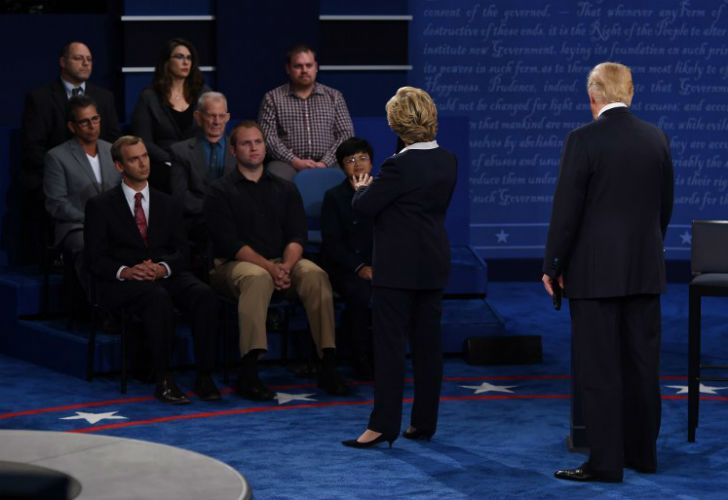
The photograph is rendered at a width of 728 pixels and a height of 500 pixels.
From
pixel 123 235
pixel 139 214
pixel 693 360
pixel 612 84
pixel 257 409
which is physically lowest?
pixel 257 409

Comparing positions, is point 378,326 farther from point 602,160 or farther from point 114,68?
point 114,68

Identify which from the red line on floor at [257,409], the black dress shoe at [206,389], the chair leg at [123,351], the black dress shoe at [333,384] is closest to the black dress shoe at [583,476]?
the red line on floor at [257,409]

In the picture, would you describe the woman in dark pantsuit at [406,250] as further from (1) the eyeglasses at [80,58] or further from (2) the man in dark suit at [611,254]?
(1) the eyeglasses at [80,58]

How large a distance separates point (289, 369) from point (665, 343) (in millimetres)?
2217

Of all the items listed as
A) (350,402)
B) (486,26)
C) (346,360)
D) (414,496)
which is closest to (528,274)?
(486,26)

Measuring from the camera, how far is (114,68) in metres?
9.38

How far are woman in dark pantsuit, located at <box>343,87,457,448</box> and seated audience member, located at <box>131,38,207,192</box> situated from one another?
8.42 feet

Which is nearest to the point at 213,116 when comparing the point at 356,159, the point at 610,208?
the point at 356,159

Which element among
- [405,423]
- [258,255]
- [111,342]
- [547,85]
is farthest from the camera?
[547,85]

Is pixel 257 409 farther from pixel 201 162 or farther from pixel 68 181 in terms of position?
pixel 68 181

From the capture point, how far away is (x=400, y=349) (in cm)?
547

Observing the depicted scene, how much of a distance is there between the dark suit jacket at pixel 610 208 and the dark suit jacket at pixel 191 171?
2946 millimetres

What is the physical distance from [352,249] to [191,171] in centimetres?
104

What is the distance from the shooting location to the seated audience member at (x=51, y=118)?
304 inches
